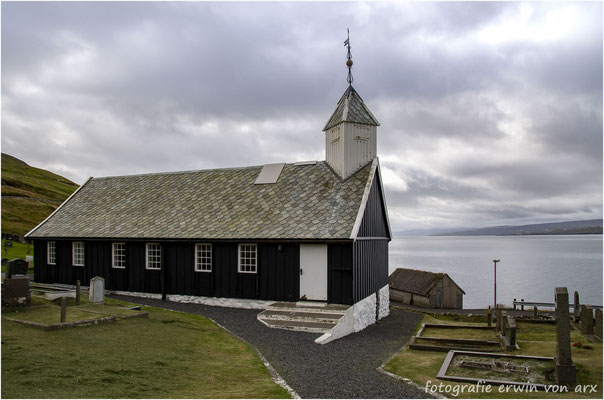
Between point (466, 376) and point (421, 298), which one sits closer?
point (466, 376)

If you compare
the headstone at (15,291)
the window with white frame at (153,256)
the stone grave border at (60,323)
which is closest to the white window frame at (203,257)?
the window with white frame at (153,256)

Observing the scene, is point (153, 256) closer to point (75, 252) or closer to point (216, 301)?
point (216, 301)

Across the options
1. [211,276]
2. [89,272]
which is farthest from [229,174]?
[89,272]

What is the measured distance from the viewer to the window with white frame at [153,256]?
23312 mm

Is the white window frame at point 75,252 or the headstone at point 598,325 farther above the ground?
the white window frame at point 75,252

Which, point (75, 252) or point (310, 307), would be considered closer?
point (310, 307)

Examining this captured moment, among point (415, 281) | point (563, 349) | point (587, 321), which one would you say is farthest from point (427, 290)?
point (563, 349)

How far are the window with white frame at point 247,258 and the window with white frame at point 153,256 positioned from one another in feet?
16.4

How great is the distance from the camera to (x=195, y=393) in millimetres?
9227

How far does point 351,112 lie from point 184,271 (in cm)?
1175

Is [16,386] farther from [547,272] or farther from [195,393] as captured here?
[547,272]

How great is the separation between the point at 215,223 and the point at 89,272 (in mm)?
8499

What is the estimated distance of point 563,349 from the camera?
10.8m

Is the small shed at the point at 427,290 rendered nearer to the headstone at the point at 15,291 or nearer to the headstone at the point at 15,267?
the headstone at the point at 15,267
